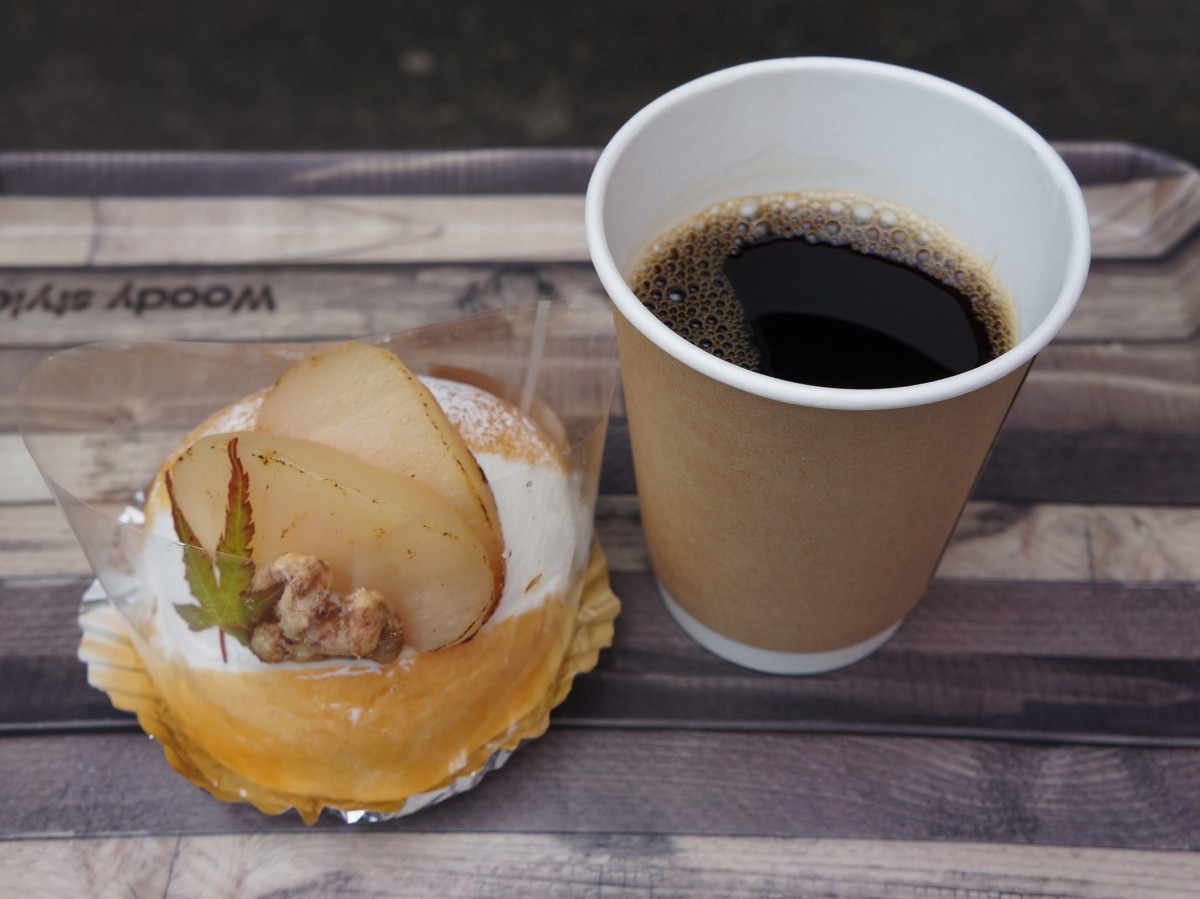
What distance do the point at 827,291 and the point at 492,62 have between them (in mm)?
1891

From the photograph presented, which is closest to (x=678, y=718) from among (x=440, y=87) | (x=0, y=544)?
(x=0, y=544)

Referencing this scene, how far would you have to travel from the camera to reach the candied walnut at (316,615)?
2.38 feet

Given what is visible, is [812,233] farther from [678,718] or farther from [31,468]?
[31,468]

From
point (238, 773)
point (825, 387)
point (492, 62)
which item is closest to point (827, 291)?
point (825, 387)

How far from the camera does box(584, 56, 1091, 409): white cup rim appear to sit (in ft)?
2.12

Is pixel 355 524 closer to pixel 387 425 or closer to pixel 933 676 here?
pixel 387 425

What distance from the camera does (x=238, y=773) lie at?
0.87 meters

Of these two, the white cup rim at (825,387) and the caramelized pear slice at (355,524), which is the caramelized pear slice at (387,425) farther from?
the white cup rim at (825,387)

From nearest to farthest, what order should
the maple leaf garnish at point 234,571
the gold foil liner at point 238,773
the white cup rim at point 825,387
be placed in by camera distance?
1. the white cup rim at point 825,387
2. the maple leaf garnish at point 234,571
3. the gold foil liner at point 238,773

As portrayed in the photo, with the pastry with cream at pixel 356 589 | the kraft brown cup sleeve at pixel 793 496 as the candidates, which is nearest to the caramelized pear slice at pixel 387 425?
the pastry with cream at pixel 356 589

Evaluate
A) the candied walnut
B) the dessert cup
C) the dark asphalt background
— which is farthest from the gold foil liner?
the dark asphalt background

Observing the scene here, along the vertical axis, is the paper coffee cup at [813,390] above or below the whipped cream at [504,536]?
above

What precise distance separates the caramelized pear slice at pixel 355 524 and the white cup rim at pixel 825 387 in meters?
0.19

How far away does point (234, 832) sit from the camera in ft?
2.85
